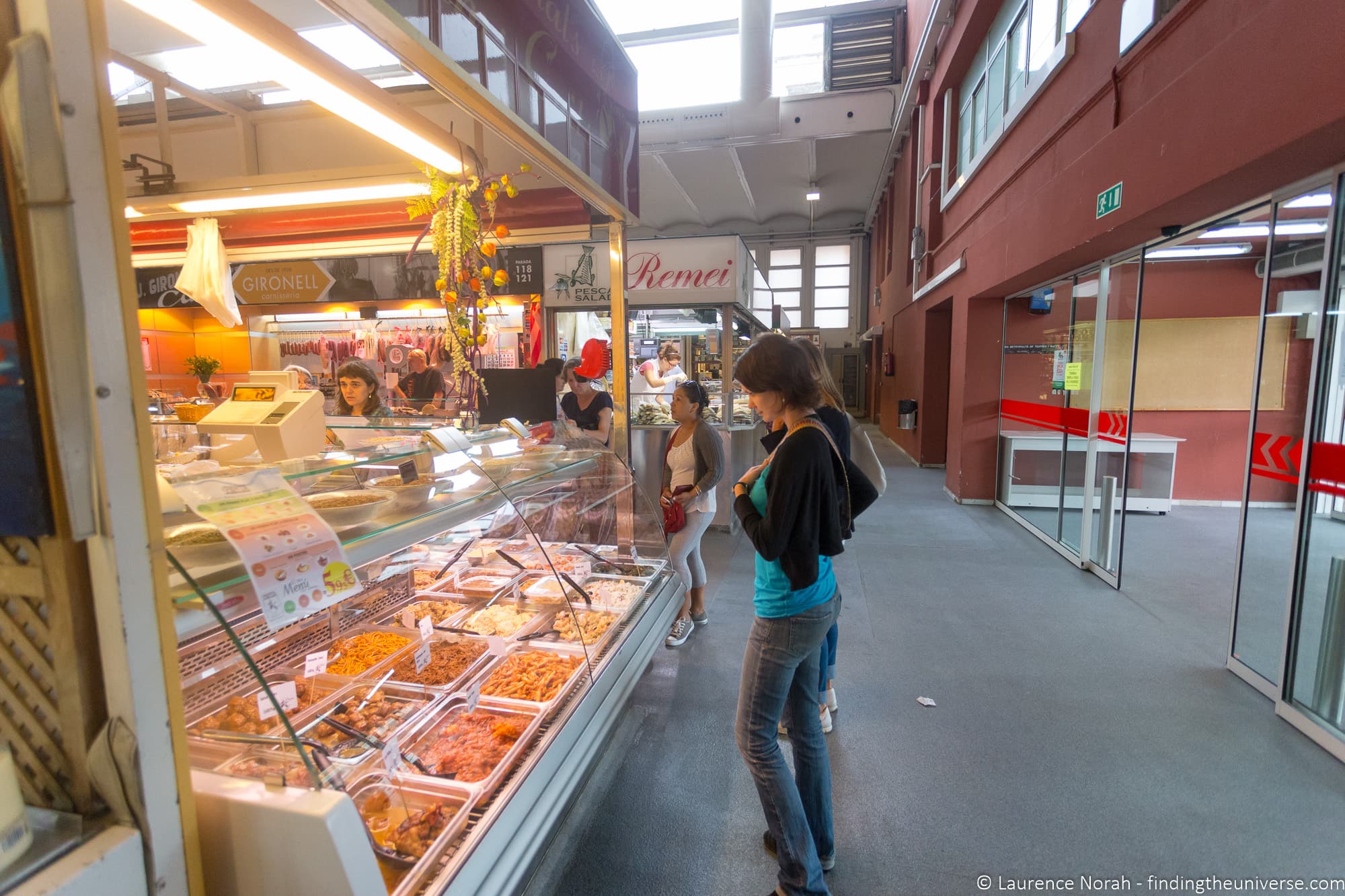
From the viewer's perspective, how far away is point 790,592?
1879 millimetres

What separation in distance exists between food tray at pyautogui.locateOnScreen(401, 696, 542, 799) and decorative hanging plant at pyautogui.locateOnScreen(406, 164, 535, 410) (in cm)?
160

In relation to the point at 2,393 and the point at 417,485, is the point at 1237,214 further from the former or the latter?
the point at 2,393

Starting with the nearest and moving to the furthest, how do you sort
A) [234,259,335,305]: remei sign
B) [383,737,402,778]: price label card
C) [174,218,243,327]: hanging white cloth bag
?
[383,737,402,778]: price label card → [174,218,243,327]: hanging white cloth bag → [234,259,335,305]: remei sign

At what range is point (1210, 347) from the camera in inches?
279

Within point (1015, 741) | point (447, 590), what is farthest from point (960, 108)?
point (447, 590)

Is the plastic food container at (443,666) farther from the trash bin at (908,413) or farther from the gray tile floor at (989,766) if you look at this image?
the trash bin at (908,413)

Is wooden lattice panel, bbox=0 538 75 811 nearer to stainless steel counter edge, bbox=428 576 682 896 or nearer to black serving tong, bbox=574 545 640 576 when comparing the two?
stainless steel counter edge, bbox=428 576 682 896

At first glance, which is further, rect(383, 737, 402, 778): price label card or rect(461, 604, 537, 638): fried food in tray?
rect(461, 604, 537, 638): fried food in tray

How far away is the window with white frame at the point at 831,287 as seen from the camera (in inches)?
760

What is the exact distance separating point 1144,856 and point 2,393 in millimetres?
3236

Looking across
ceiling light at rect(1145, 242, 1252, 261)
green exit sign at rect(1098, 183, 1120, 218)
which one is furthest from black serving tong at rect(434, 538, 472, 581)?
ceiling light at rect(1145, 242, 1252, 261)

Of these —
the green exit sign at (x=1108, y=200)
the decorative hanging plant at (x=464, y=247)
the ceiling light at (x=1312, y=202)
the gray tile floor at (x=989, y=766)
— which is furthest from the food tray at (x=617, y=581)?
the green exit sign at (x=1108, y=200)

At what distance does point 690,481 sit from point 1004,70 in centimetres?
607

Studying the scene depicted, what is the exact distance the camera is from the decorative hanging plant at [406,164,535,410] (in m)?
2.72
